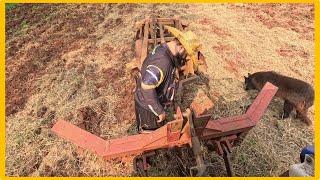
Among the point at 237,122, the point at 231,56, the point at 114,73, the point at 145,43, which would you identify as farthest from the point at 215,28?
the point at 237,122

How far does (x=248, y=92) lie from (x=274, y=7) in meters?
4.33

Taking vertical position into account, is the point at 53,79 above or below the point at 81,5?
below

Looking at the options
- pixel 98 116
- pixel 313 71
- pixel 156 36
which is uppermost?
pixel 156 36

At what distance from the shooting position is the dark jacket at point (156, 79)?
481cm

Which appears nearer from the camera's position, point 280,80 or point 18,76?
point 280,80

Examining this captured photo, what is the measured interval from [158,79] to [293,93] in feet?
9.91

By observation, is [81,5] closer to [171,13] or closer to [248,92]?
[171,13]

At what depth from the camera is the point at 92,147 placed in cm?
411

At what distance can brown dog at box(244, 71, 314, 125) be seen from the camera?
6.43m

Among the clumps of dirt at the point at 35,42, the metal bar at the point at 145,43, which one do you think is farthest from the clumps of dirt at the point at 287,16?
the clumps of dirt at the point at 35,42

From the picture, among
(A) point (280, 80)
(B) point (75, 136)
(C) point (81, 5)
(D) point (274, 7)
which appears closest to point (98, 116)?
(B) point (75, 136)

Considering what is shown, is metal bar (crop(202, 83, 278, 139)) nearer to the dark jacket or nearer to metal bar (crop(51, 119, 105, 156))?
the dark jacket

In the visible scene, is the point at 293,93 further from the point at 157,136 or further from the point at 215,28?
the point at 157,136

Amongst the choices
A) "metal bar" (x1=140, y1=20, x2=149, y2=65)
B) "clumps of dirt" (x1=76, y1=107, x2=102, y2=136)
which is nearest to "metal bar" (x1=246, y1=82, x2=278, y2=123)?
"metal bar" (x1=140, y1=20, x2=149, y2=65)
